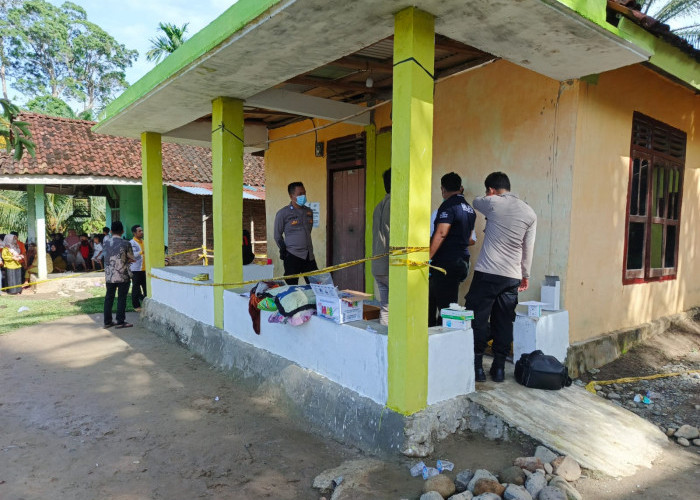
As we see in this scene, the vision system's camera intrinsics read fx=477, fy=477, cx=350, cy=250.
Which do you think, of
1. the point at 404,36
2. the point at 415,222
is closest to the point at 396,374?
the point at 415,222

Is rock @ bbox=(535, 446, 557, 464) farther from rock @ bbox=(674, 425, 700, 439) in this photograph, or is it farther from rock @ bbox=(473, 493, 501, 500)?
rock @ bbox=(674, 425, 700, 439)

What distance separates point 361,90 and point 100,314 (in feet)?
22.8

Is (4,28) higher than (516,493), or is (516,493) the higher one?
(4,28)

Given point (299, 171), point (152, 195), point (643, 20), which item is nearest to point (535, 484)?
point (643, 20)

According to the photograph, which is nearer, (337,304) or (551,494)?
(551,494)

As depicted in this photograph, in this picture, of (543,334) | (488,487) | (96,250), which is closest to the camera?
(488,487)

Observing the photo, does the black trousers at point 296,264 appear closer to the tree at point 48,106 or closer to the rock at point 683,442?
the rock at point 683,442

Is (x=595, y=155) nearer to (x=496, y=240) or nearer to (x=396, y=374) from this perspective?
(x=496, y=240)

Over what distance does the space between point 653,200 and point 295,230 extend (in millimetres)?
4454

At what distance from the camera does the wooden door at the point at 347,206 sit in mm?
7422

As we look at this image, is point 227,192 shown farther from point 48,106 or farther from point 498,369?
point 48,106

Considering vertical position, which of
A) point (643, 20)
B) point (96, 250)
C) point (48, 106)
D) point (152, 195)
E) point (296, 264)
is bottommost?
point (96, 250)

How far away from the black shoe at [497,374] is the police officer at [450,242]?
713mm

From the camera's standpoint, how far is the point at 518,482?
296cm
